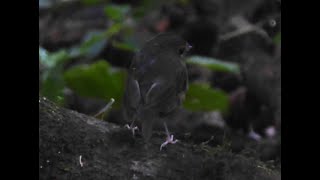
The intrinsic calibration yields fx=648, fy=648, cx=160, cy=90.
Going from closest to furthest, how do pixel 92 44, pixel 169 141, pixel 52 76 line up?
pixel 169 141
pixel 52 76
pixel 92 44

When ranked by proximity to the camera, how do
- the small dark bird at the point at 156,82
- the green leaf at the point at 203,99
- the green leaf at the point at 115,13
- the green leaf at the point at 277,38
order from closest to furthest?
1. the small dark bird at the point at 156,82
2. the green leaf at the point at 203,99
3. the green leaf at the point at 115,13
4. the green leaf at the point at 277,38

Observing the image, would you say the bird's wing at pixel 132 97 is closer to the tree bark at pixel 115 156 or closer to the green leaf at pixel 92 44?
the tree bark at pixel 115 156

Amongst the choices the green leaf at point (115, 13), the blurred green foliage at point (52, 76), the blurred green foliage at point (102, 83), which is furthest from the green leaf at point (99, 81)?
the green leaf at point (115, 13)

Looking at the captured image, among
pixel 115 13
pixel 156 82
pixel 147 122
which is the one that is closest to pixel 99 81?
pixel 115 13

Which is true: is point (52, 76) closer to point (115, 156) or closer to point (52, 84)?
point (52, 84)
